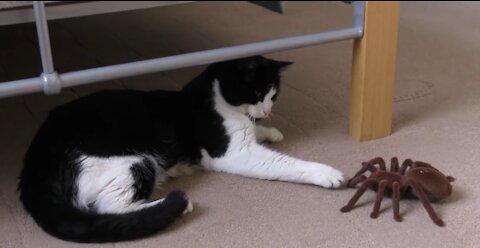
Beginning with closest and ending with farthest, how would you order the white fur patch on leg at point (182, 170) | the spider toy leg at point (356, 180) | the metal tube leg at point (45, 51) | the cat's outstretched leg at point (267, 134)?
the metal tube leg at point (45, 51) < the spider toy leg at point (356, 180) < the white fur patch on leg at point (182, 170) < the cat's outstretched leg at point (267, 134)

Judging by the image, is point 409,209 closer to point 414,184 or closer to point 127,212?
point 414,184

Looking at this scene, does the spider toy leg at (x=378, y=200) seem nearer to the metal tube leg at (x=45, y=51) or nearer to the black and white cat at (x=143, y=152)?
the black and white cat at (x=143, y=152)

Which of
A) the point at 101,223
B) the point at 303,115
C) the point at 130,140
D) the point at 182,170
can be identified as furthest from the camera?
the point at 303,115

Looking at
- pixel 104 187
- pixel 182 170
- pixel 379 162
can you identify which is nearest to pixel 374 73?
pixel 379 162

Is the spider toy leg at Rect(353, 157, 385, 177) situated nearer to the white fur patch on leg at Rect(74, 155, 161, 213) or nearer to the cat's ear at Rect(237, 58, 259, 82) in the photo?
the cat's ear at Rect(237, 58, 259, 82)

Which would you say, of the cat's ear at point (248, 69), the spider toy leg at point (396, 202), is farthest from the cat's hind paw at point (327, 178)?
the cat's ear at point (248, 69)

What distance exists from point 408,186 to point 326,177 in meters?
0.15

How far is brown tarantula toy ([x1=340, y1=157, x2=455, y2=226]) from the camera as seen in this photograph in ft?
3.35

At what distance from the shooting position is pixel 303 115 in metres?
1.45

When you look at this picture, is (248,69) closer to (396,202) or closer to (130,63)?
(130,63)

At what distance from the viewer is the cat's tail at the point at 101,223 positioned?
96 centimetres

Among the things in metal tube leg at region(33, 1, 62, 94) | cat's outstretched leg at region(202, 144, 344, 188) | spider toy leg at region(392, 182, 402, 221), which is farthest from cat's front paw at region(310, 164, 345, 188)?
metal tube leg at region(33, 1, 62, 94)

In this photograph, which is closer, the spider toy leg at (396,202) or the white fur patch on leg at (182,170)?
the spider toy leg at (396,202)

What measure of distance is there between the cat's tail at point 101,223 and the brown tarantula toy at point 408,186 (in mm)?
318
